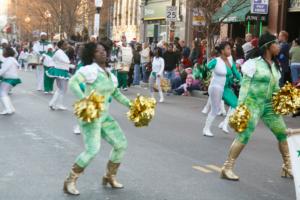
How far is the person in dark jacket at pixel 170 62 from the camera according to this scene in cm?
2100

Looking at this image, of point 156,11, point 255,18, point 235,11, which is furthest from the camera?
point 156,11

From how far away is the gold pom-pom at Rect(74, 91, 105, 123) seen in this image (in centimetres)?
606

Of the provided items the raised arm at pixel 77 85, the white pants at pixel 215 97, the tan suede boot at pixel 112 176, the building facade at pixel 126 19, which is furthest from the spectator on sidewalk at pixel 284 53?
the building facade at pixel 126 19

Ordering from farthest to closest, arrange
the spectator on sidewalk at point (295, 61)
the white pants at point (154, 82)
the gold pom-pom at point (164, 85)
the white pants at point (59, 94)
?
the gold pom-pom at point (164, 85) → the white pants at point (154, 82) → the spectator on sidewalk at point (295, 61) → the white pants at point (59, 94)

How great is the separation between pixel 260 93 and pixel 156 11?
35906mm

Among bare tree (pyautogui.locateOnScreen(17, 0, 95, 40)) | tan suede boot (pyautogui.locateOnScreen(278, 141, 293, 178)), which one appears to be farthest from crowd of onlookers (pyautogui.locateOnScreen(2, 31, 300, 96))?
bare tree (pyautogui.locateOnScreen(17, 0, 95, 40))

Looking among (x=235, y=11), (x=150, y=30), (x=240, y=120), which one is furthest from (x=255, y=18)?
(x=150, y=30)

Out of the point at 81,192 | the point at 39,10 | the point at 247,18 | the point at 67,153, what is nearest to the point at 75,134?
the point at 67,153

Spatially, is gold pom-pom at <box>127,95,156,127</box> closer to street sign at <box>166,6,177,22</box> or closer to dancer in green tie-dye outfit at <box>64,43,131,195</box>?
dancer in green tie-dye outfit at <box>64,43,131,195</box>

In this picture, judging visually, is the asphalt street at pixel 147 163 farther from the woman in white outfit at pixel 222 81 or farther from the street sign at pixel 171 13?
the street sign at pixel 171 13

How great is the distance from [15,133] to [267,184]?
5151 mm

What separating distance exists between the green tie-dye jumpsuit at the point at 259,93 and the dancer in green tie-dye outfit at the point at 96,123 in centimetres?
149

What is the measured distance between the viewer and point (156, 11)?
42.6 meters

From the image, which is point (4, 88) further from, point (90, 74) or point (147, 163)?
point (90, 74)
